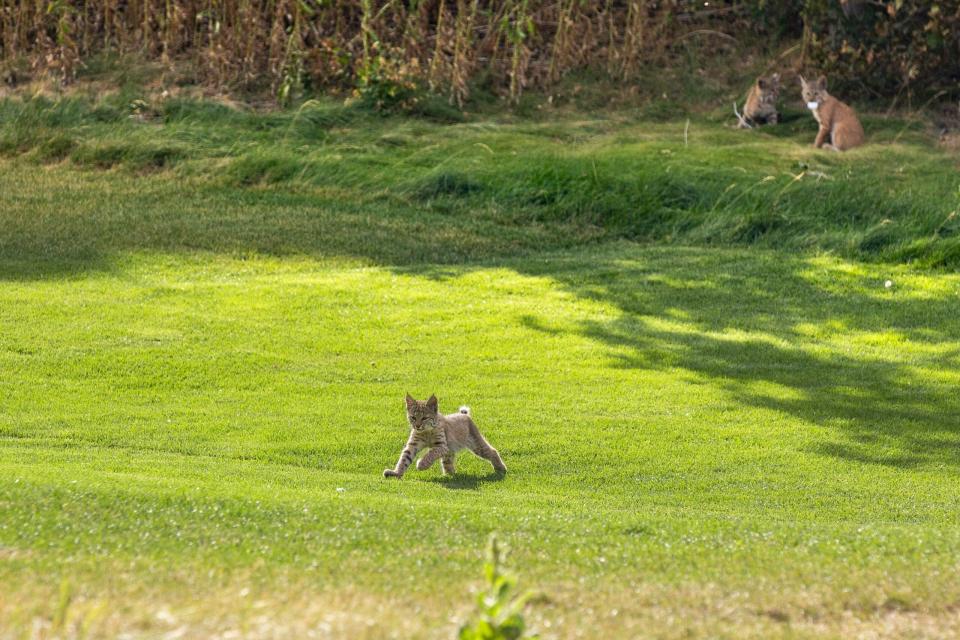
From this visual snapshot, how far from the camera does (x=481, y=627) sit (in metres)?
4.61

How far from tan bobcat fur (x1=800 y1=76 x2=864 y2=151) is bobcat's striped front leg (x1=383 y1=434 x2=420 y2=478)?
1213cm

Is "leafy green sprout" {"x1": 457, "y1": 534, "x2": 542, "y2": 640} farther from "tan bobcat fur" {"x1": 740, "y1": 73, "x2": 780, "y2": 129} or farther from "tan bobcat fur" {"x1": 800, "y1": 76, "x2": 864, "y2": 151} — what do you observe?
"tan bobcat fur" {"x1": 740, "y1": 73, "x2": 780, "y2": 129}

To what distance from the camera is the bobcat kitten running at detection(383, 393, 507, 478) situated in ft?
32.5

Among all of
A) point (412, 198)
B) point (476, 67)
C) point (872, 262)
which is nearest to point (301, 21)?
point (476, 67)

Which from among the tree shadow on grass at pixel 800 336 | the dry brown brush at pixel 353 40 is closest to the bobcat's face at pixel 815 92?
the dry brown brush at pixel 353 40

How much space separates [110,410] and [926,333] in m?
7.52

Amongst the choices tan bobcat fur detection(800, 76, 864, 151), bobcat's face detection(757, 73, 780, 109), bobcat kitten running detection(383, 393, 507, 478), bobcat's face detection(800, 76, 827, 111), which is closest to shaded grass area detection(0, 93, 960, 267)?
tan bobcat fur detection(800, 76, 864, 151)

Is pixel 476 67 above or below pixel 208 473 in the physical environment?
above

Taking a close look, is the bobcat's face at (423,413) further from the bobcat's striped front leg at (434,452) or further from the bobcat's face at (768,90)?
the bobcat's face at (768,90)

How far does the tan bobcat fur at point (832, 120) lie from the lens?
20.6m

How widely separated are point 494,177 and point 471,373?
7.24 meters

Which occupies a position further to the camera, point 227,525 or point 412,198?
point 412,198

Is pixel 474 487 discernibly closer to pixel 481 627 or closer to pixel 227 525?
pixel 227 525

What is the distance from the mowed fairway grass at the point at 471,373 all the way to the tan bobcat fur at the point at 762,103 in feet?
1.31
